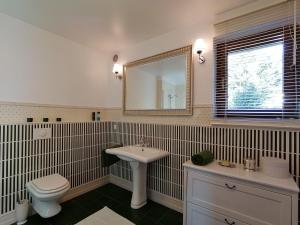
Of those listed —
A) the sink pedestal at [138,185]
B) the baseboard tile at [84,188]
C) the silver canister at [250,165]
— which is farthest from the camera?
the baseboard tile at [84,188]

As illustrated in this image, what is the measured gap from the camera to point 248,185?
1370mm

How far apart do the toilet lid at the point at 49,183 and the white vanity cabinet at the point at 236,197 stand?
1437mm

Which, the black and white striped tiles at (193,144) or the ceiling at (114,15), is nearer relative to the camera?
the black and white striped tiles at (193,144)

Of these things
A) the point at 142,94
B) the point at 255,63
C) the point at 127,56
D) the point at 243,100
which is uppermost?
the point at 127,56

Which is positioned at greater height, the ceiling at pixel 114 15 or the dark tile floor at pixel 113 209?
the ceiling at pixel 114 15

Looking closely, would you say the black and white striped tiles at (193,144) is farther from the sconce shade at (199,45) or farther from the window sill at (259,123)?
the sconce shade at (199,45)

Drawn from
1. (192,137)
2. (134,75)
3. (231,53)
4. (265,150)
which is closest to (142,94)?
(134,75)

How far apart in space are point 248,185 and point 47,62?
280cm

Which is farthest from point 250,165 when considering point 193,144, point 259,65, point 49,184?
point 49,184

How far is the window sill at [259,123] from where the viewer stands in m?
1.49

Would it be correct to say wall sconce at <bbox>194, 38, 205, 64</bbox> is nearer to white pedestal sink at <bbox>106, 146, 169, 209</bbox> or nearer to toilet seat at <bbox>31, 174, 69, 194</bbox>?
white pedestal sink at <bbox>106, 146, 169, 209</bbox>

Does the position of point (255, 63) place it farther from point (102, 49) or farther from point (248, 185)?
point (102, 49)

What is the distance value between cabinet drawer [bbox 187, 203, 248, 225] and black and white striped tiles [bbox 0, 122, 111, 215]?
1760 millimetres

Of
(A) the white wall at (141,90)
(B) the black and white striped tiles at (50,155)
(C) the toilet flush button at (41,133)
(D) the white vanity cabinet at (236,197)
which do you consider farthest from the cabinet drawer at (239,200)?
(C) the toilet flush button at (41,133)
